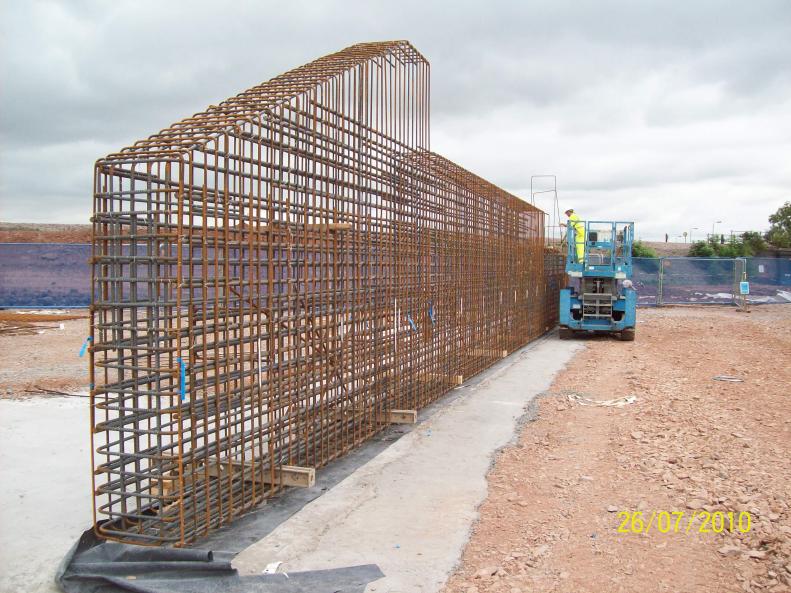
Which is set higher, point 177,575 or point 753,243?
point 753,243

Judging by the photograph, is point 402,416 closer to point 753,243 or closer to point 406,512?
point 406,512

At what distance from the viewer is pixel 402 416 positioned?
25.3 feet

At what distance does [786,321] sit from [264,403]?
73.5 feet

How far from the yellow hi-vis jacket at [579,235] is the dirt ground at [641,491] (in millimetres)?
6867

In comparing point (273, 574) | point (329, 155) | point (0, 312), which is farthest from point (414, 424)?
point (0, 312)

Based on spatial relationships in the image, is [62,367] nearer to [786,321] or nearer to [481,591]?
[481,591]

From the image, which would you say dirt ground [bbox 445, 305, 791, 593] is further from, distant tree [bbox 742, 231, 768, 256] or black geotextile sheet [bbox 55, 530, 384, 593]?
distant tree [bbox 742, 231, 768, 256]

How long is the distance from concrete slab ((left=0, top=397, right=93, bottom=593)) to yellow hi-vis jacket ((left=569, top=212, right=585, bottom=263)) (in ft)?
42.1

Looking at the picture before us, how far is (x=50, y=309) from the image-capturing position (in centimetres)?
2281

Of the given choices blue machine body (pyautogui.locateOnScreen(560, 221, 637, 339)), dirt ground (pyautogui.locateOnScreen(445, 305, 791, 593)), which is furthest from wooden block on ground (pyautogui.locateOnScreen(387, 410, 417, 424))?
blue machine body (pyautogui.locateOnScreen(560, 221, 637, 339))

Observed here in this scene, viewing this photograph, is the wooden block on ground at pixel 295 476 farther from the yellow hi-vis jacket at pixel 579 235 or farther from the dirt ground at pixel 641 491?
the yellow hi-vis jacket at pixel 579 235

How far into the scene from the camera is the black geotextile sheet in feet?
12.4
